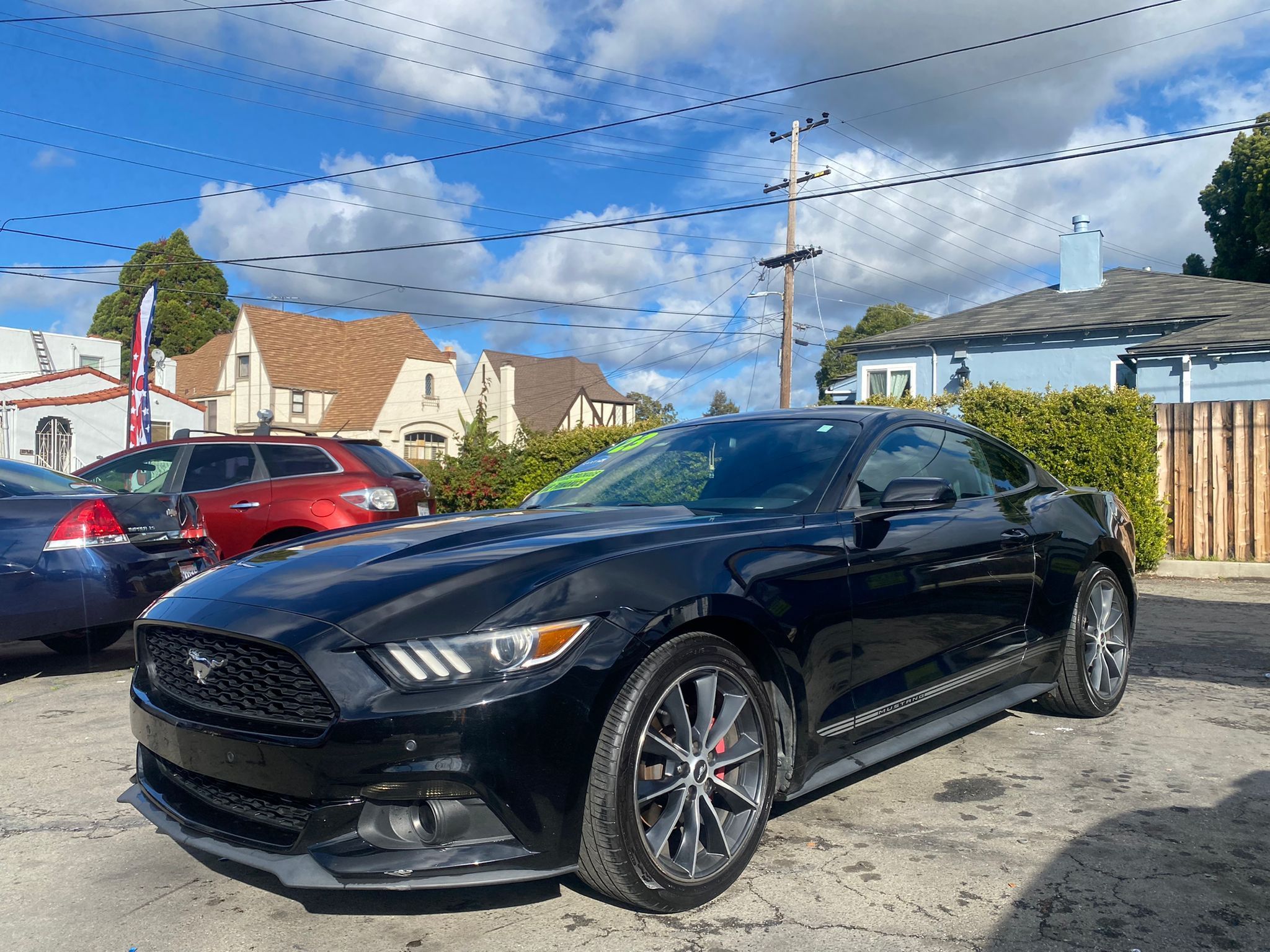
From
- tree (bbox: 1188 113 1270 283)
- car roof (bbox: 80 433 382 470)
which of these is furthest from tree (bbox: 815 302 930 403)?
car roof (bbox: 80 433 382 470)

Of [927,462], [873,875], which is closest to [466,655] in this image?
[873,875]

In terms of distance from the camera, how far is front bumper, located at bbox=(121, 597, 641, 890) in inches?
98.9

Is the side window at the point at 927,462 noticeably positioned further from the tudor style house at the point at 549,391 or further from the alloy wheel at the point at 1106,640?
the tudor style house at the point at 549,391

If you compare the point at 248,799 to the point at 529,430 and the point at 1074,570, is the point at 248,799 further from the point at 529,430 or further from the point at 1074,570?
the point at 529,430

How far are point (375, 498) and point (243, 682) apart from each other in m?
5.60

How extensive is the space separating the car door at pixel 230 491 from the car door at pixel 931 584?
575 centimetres

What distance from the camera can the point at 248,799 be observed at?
2760 millimetres

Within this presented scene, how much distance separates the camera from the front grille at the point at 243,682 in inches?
103

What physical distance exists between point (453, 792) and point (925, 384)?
25.1 meters

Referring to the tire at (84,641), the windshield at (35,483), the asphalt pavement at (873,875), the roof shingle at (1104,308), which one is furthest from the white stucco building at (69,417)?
the asphalt pavement at (873,875)

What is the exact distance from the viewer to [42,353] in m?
43.8

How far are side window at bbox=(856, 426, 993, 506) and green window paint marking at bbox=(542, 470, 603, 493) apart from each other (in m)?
1.27

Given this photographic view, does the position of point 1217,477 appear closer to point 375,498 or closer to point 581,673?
point 375,498

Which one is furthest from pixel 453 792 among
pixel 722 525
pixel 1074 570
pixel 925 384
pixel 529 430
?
pixel 925 384
